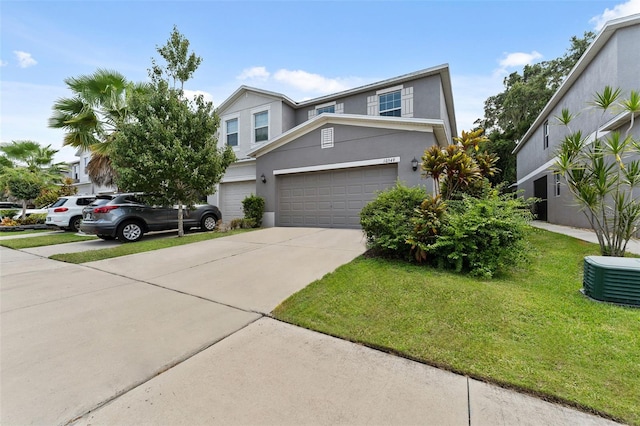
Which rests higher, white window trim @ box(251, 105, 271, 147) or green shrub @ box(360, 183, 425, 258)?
white window trim @ box(251, 105, 271, 147)

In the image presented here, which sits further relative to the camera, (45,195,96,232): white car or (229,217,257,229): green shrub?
(45,195,96,232): white car

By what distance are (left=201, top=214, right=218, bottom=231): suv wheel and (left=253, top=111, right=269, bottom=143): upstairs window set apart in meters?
5.18

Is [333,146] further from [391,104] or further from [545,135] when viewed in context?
[545,135]

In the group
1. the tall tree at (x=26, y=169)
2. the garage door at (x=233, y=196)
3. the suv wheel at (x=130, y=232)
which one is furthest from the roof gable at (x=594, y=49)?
the tall tree at (x=26, y=169)

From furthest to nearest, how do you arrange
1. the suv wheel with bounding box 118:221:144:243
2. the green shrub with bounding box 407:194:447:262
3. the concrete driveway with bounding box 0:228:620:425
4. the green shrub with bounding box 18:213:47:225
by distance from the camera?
the green shrub with bounding box 18:213:47:225, the suv wheel with bounding box 118:221:144:243, the green shrub with bounding box 407:194:447:262, the concrete driveway with bounding box 0:228:620:425

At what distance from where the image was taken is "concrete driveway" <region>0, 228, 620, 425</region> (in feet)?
5.95

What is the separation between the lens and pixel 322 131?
1093 cm

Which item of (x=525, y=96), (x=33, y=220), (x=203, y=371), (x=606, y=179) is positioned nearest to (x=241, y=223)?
(x=203, y=371)

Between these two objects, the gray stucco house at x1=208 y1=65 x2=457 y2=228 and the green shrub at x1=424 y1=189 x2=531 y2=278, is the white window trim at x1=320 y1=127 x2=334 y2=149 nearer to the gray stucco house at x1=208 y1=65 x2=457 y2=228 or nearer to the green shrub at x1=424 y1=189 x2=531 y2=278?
the gray stucco house at x1=208 y1=65 x2=457 y2=228

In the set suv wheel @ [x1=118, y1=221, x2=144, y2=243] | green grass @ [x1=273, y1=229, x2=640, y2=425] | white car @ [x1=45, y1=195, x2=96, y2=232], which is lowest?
green grass @ [x1=273, y1=229, x2=640, y2=425]

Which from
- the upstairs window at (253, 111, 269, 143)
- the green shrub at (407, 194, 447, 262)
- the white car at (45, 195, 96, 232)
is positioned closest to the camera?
the green shrub at (407, 194, 447, 262)

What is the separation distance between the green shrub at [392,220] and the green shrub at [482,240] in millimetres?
633

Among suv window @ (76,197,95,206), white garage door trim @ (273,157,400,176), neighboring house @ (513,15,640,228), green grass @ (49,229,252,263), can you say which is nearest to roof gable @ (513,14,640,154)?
neighboring house @ (513,15,640,228)

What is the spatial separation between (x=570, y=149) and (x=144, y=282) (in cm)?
852
